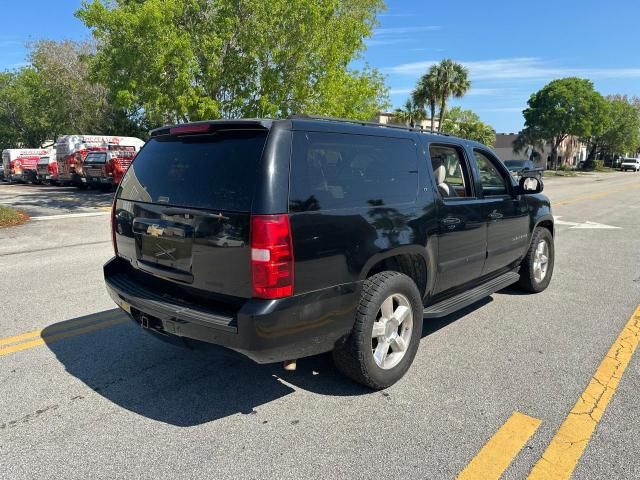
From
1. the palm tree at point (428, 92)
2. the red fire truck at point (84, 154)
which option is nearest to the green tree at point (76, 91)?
the red fire truck at point (84, 154)

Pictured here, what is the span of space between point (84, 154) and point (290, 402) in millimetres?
23719

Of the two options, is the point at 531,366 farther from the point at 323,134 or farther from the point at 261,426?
the point at 323,134

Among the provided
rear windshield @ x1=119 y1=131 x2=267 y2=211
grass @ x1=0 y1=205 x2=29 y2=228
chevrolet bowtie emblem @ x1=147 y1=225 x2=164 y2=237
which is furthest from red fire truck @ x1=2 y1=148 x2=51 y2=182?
chevrolet bowtie emblem @ x1=147 y1=225 x2=164 y2=237

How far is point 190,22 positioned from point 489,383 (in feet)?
52.3

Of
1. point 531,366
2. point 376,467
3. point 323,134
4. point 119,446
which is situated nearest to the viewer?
point 376,467

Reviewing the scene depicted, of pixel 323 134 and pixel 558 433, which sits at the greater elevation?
pixel 323 134

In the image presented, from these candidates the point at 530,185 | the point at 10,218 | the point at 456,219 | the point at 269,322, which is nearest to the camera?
the point at 269,322

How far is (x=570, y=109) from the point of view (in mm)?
52000

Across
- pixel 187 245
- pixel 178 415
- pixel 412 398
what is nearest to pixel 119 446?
pixel 178 415

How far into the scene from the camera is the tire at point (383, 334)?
10.5 feet

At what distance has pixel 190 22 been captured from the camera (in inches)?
635

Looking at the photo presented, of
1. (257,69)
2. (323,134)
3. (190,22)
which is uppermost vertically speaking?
(190,22)

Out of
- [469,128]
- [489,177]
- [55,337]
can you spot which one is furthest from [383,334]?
[469,128]

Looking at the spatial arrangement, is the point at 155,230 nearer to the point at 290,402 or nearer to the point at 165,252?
the point at 165,252
